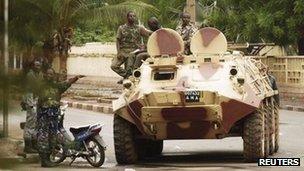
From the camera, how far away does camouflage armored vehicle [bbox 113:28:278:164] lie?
9.46 metres

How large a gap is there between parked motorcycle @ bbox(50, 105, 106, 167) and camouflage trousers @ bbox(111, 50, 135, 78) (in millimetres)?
1731

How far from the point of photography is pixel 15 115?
6.85 ft

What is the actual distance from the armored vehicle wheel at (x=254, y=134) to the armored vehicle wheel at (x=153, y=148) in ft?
7.08

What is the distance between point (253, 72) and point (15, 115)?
8723mm

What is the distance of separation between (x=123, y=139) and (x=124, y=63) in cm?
234

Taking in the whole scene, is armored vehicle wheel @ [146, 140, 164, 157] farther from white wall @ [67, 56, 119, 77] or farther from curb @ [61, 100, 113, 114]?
white wall @ [67, 56, 119, 77]

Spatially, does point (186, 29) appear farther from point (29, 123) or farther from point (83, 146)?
point (29, 123)

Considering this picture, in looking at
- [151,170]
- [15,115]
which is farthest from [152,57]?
[15,115]

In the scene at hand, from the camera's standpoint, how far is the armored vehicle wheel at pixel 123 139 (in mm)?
9992

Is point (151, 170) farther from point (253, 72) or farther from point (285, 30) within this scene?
point (285, 30)

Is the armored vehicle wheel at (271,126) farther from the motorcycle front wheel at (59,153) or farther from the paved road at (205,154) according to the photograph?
the motorcycle front wheel at (59,153)

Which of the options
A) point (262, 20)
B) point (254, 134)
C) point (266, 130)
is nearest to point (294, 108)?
point (262, 20)

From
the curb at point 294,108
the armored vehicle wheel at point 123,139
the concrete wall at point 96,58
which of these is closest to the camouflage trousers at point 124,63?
the armored vehicle wheel at point 123,139

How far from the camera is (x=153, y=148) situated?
38.3 feet
